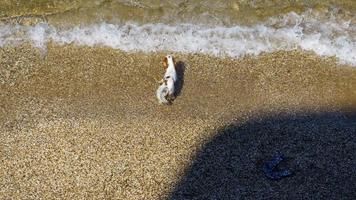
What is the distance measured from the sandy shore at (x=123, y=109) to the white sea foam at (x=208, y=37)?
0.20m

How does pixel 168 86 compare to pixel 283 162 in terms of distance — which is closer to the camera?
pixel 283 162

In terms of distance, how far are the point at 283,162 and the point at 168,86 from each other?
6.59ft

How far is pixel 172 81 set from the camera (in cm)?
835

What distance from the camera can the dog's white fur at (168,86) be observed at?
8.26 metres

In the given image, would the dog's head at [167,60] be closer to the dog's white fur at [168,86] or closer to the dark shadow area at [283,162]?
the dog's white fur at [168,86]

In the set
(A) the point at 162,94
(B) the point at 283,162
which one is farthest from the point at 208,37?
(B) the point at 283,162

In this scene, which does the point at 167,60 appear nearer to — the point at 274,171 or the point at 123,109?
the point at 123,109

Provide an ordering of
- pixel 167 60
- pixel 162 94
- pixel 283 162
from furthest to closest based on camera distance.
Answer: pixel 167 60, pixel 162 94, pixel 283 162

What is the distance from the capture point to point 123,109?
27.1 feet

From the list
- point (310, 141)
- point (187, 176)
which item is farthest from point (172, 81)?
point (310, 141)

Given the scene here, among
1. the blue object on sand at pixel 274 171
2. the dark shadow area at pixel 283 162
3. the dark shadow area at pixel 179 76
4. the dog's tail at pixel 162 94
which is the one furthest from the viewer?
the dark shadow area at pixel 179 76

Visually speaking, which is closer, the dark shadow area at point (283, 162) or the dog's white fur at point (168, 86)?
the dark shadow area at point (283, 162)

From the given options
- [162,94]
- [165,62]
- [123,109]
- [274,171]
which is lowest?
[123,109]

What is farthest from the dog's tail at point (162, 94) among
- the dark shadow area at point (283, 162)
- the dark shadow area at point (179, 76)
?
the dark shadow area at point (283, 162)
